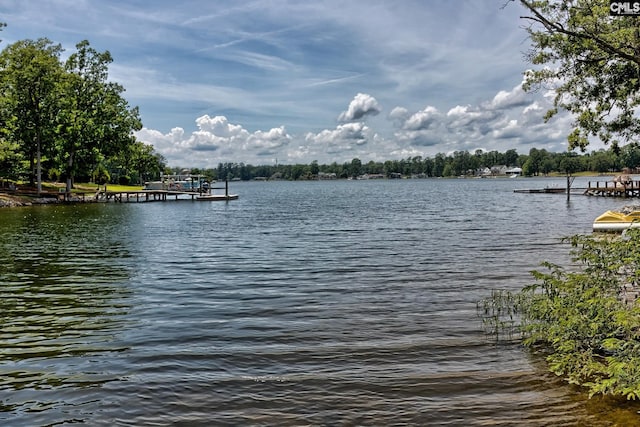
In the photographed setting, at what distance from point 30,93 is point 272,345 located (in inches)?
2526

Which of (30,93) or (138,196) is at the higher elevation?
(30,93)

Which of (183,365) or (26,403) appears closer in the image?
(26,403)

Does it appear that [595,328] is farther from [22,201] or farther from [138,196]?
[138,196]

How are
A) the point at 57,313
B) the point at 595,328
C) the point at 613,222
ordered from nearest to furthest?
1. the point at 595,328
2. the point at 57,313
3. the point at 613,222

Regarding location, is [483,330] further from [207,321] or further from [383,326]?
[207,321]

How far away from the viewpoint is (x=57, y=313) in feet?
38.3

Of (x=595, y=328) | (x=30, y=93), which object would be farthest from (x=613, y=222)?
(x=30, y=93)

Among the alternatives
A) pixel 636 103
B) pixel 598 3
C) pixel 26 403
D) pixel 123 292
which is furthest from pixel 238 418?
pixel 636 103

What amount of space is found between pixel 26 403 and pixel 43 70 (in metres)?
63.1

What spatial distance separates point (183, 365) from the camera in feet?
27.1

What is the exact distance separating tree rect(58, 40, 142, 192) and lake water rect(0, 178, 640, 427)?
160 feet

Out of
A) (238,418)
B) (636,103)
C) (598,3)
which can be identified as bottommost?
(238,418)

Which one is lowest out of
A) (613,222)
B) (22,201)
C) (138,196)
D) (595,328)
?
(595,328)

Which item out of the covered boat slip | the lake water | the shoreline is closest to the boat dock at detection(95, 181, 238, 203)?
the shoreline
